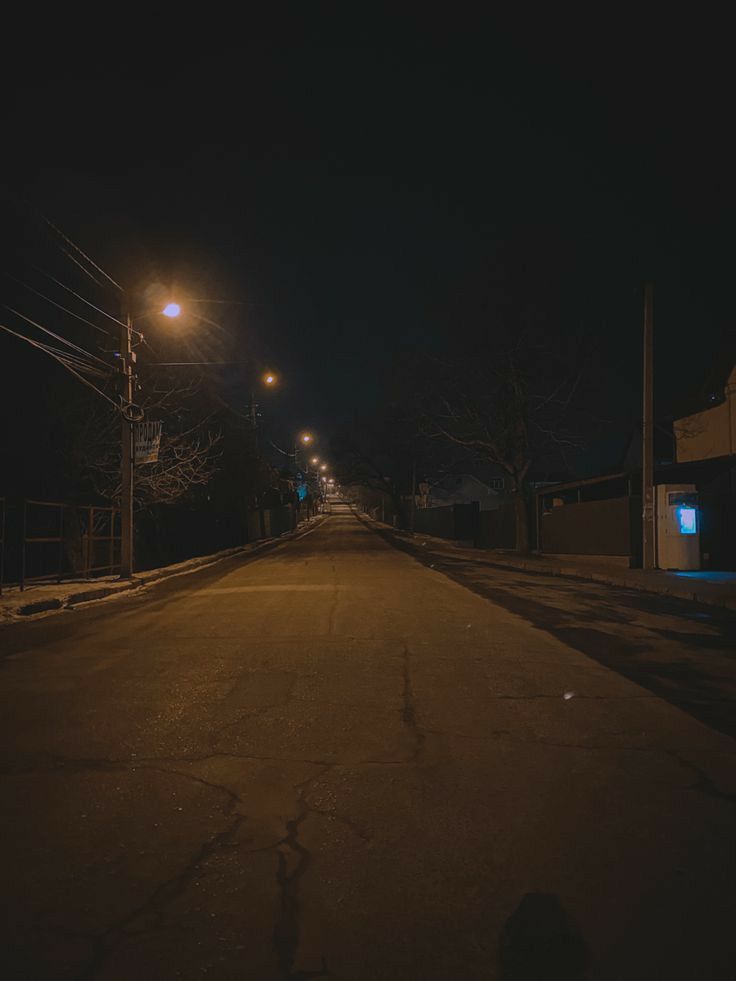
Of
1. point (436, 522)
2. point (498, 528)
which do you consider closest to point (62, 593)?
point (498, 528)

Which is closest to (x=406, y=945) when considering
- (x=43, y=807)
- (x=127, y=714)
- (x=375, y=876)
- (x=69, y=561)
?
(x=375, y=876)

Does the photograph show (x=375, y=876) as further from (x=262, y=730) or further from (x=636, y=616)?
(x=636, y=616)

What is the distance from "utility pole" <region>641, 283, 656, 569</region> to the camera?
69.6 ft

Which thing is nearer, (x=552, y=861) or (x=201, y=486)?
(x=552, y=861)

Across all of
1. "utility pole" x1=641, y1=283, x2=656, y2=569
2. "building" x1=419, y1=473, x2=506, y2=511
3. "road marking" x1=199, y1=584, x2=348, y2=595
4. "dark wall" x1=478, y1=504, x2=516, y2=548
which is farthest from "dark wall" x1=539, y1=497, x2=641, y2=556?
"building" x1=419, y1=473, x2=506, y2=511

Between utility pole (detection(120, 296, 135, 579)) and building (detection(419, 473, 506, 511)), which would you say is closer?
utility pole (detection(120, 296, 135, 579))

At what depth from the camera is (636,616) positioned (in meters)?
13.4

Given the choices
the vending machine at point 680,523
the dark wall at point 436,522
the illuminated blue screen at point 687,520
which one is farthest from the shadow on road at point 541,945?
the dark wall at point 436,522

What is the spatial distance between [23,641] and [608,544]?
64.1 ft

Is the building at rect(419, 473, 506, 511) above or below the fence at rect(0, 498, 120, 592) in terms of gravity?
above

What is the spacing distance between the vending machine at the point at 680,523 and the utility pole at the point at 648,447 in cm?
39

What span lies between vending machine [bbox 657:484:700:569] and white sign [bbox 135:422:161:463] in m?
13.5

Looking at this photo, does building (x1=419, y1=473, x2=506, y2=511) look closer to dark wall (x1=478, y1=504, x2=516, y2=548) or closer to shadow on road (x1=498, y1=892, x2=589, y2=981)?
Answer: dark wall (x1=478, y1=504, x2=516, y2=548)

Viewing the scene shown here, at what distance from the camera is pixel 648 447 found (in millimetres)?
21516
